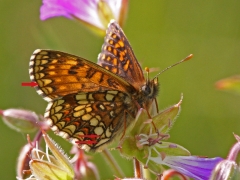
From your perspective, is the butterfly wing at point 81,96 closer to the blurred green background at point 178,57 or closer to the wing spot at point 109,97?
the wing spot at point 109,97

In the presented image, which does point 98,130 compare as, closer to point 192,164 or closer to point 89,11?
point 192,164

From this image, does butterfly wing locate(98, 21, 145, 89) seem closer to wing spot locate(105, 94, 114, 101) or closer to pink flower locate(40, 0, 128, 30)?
wing spot locate(105, 94, 114, 101)

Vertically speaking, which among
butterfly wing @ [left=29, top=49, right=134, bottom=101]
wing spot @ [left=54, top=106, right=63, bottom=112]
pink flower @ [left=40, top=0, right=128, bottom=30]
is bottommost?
wing spot @ [left=54, top=106, right=63, bottom=112]

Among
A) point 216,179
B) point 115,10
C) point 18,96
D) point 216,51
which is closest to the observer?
point 216,179

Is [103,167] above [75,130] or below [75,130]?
below

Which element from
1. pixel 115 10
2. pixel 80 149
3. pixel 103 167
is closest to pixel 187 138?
pixel 103 167

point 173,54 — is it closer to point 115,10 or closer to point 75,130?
point 115,10

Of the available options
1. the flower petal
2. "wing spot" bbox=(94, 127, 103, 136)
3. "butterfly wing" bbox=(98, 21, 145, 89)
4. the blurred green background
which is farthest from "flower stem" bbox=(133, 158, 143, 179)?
the blurred green background

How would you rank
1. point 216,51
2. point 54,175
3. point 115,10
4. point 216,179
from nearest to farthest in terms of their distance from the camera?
point 216,179 < point 54,175 < point 115,10 < point 216,51
